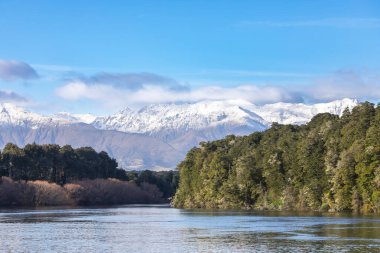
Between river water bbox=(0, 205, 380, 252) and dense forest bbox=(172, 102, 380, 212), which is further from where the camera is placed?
dense forest bbox=(172, 102, 380, 212)

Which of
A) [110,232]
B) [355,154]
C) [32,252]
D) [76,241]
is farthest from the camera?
[355,154]

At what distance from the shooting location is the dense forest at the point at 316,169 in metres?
144

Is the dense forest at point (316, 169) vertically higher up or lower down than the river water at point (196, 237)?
higher up

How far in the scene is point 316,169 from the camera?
165875 mm

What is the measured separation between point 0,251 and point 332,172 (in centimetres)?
9553

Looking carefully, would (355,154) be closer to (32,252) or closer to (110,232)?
(110,232)

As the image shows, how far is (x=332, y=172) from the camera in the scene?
154250 mm

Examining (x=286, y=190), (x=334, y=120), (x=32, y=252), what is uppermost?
(x=334, y=120)

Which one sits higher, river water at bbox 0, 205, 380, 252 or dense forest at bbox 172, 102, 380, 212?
dense forest at bbox 172, 102, 380, 212

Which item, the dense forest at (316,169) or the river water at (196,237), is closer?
the river water at (196,237)

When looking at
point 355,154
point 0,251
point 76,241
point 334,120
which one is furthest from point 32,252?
point 334,120

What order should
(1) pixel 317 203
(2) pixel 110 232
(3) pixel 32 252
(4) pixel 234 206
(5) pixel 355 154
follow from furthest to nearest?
(4) pixel 234 206, (1) pixel 317 203, (5) pixel 355 154, (2) pixel 110 232, (3) pixel 32 252

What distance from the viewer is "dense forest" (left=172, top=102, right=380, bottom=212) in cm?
14388

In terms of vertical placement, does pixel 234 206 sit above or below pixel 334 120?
below
